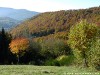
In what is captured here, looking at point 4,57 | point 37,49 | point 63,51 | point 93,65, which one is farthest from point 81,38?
point 63,51

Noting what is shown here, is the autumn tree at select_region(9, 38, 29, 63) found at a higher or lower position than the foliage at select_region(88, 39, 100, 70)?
lower

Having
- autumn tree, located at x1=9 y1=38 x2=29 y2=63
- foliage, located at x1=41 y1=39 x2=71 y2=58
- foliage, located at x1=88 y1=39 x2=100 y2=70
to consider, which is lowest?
foliage, located at x1=41 y1=39 x2=71 y2=58

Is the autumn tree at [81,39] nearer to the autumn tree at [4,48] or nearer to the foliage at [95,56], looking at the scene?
the foliage at [95,56]

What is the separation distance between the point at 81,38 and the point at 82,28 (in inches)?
87.1

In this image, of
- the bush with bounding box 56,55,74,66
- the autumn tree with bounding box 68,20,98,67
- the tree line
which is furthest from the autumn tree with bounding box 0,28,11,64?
the autumn tree with bounding box 68,20,98,67

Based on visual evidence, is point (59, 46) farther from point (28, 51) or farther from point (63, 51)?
point (28, 51)

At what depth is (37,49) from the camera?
12094cm

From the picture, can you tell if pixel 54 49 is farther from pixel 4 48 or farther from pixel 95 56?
pixel 95 56

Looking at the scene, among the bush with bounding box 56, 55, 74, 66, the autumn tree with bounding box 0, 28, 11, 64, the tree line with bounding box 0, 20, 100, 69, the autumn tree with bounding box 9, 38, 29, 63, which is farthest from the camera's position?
the autumn tree with bounding box 9, 38, 29, 63

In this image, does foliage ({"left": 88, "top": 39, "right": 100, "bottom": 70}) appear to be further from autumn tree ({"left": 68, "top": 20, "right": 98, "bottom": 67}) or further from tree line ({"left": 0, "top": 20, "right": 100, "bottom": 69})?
autumn tree ({"left": 68, "top": 20, "right": 98, "bottom": 67})

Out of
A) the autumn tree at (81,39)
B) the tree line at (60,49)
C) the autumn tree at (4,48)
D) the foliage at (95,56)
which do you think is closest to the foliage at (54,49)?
the tree line at (60,49)

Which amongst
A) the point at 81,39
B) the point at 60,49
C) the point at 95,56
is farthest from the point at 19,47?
the point at 95,56

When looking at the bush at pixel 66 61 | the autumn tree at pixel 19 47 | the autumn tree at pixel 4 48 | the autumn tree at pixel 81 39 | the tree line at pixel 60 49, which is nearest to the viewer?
the tree line at pixel 60 49

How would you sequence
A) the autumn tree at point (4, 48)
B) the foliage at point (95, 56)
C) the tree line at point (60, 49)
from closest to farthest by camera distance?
the foliage at point (95, 56), the tree line at point (60, 49), the autumn tree at point (4, 48)
